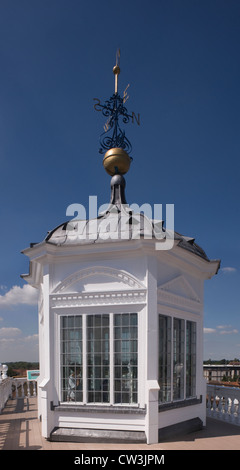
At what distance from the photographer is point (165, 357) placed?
319 inches

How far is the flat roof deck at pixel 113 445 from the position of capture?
7.12 metres

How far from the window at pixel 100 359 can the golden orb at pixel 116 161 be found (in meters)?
4.91

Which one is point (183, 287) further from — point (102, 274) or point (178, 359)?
point (102, 274)

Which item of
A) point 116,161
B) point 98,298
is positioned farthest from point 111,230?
point 116,161

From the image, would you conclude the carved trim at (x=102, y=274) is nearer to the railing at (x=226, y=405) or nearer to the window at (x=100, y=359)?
the window at (x=100, y=359)

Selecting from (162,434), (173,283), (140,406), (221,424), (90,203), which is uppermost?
(90,203)

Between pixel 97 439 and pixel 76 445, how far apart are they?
1.48 feet

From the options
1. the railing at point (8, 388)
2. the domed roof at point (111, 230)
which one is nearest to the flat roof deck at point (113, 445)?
the railing at point (8, 388)

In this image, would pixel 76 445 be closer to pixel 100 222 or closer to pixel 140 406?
pixel 140 406

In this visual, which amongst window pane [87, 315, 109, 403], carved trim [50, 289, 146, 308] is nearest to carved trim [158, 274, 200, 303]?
carved trim [50, 289, 146, 308]

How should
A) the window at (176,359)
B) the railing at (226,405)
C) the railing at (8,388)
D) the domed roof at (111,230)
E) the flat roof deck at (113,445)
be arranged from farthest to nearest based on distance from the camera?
the railing at (8,388) < the railing at (226,405) < the window at (176,359) < the domed roof at (111,230) < the flat roof deck at (113,445)

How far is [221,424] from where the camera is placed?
9211 millimetres
